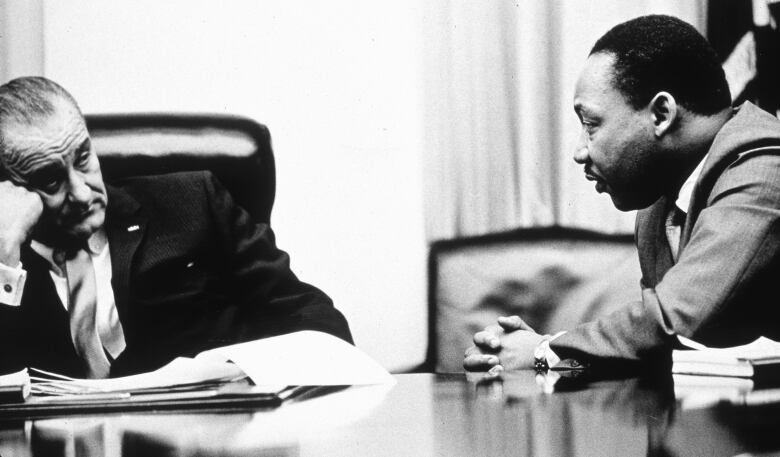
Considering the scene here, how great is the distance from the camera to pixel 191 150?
1567mm

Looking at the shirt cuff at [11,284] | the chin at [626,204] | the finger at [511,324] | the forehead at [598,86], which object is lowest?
the finger at [511,324]

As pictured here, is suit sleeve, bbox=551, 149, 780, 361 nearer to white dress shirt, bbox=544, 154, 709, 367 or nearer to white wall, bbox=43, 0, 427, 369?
white dress shirt, bbox=544, 154, 709, 367

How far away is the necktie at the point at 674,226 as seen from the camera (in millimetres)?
1430

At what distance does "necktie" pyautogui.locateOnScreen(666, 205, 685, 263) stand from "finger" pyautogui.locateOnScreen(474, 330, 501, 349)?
1.13 ft

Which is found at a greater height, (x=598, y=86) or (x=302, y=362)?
(x=598, y=86)

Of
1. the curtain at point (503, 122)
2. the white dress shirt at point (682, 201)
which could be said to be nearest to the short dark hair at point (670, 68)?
the white dress shirt at point (682, 201)

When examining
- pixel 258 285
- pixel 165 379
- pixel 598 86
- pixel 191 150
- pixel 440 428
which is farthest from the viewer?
pixel 258 285

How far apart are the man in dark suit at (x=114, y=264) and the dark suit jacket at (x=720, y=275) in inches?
21.9

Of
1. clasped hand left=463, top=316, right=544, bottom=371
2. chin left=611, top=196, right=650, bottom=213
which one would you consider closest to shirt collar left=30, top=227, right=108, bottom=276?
clasped hand left=463, top=316, right=544, bottom=371

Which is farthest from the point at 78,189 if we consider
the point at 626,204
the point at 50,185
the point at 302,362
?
the point at 626,204

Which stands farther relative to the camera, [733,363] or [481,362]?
[481,362]

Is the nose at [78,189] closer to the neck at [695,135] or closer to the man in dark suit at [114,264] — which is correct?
the man in dark suit at [114,264]

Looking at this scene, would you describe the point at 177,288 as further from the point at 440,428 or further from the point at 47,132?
the point at 440,428

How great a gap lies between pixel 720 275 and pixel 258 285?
2.97 feet
